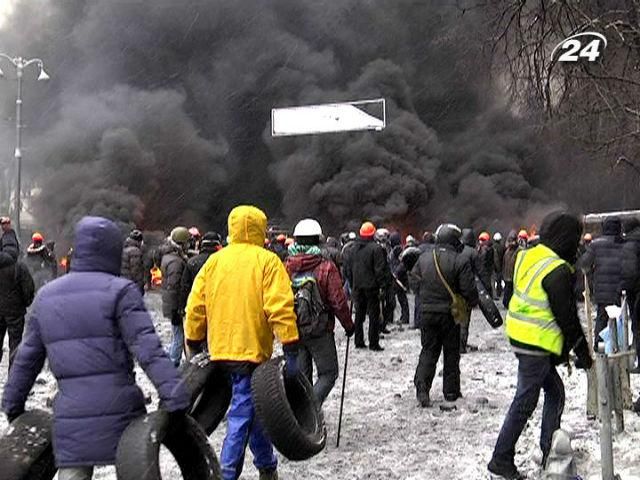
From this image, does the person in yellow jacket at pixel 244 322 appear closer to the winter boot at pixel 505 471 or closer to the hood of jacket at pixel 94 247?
the hood of jacket at pixel 94 247

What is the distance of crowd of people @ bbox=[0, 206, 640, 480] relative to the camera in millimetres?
3266

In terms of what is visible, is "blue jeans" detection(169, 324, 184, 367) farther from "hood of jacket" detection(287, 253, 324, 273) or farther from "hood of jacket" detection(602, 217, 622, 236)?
"hood of jacket" detection(602, 217, 622, 236)

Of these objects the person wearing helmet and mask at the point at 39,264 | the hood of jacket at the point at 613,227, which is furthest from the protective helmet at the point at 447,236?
the person wearing helmet and mask at the point at 39,264

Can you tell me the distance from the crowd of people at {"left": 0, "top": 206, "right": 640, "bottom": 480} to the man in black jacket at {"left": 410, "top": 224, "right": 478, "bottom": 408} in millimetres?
11

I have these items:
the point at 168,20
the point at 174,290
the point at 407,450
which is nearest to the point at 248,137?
the point at 168,20

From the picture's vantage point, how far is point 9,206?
107 feet

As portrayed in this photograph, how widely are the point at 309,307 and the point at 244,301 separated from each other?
1344mm

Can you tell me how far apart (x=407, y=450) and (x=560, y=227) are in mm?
1984

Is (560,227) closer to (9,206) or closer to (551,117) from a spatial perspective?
(551,117)

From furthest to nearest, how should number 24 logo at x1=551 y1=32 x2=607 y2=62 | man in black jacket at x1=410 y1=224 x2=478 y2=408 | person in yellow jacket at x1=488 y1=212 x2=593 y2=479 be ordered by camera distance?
man in black jacket at x1=410 y1=224 x2=478 y2=408 → number 24 logo at x1=551 y1=32 x2=607 y2=62 → person in yellow jacket at x1=488 y1=212 x2=593 y2=479

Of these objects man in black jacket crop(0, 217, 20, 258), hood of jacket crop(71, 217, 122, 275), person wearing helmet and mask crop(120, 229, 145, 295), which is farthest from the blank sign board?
hood of jacket crop(71, 217, 122, 275)

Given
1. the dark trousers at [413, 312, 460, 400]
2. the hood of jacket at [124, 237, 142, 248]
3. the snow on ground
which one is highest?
the hood of jacket at [124, 237, 142, 248]

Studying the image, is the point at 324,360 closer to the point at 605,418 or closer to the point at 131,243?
the point at 605,418

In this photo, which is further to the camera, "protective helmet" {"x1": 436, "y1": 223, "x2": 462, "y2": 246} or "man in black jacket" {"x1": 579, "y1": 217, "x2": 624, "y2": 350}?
"man in black jacket" {"x1": 579, "y1": 217, "x2": 624, "y2": 350}
